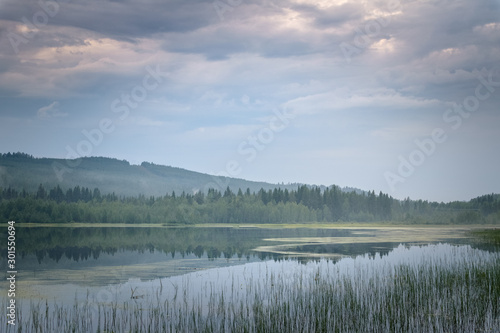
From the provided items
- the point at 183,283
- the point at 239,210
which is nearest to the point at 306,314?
the point at 183,283

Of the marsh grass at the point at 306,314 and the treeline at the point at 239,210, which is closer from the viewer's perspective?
the marsh grass at the point at 306,314

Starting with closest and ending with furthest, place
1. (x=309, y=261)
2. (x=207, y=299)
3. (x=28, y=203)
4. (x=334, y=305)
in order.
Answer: (x=334, y=305) < (x=207, y=299) < (x=309, y=261) < (x=28, y=203)

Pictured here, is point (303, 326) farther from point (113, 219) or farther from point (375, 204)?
point (375, 204)

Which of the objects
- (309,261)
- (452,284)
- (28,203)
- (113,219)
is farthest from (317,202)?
(452,284)

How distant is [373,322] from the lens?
16.7 metres

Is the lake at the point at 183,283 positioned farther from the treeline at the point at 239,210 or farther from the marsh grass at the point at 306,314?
the treeline at the point at 239,210

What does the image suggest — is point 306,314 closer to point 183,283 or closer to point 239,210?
point 183,283

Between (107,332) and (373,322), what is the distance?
8.96m

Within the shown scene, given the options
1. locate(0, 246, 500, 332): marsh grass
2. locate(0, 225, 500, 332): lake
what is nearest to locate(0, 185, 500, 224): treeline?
locate(0, 225, 500, 332): lake

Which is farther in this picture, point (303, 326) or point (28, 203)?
point (28, 203)

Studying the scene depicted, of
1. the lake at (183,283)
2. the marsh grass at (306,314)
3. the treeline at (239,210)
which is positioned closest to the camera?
the marsh grass at (306,314)

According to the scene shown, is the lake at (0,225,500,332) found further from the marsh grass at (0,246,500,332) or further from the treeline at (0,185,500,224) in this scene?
the treeline at (0,185,500,224)

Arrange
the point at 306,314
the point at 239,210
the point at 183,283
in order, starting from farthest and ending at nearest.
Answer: the point at 239,210 → the point at 183,283 → the point at 306,314

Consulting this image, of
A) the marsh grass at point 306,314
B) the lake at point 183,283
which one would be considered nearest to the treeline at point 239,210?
the lake at point 183,283
